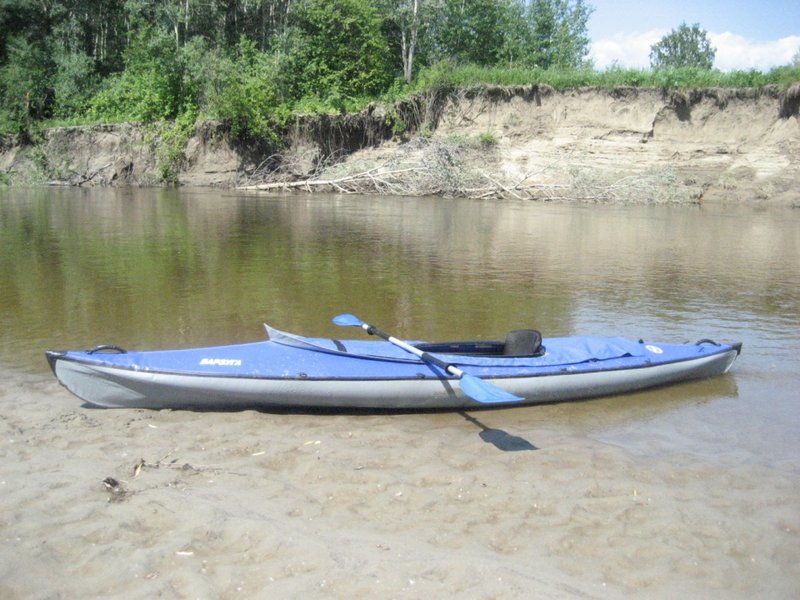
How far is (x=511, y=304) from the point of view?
9.55m

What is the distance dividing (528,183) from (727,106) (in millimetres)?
8705

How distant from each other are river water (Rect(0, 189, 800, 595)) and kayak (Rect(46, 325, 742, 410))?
0.25 meters

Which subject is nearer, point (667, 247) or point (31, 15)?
point (667, 247)

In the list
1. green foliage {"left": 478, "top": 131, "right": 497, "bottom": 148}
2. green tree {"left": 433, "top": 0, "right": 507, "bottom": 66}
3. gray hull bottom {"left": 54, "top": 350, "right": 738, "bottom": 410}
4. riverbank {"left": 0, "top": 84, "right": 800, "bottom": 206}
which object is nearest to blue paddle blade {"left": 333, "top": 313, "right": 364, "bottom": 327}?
gray hull bottom {"left": 54, "top": 350, "right": 738, "bottom": 410}

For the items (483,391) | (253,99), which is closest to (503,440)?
(483,391)

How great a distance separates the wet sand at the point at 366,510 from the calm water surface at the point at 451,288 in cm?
70

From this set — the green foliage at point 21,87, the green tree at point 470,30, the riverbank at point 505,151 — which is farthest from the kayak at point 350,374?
the green tree at point 470,30

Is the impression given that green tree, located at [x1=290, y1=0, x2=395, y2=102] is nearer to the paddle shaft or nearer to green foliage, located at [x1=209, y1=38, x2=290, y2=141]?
green foliage, located at [x1=209, y1=38, x2=290, y2=141]

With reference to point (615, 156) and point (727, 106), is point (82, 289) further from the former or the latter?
point (727, 106)

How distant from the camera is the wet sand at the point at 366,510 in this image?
11.0 ft

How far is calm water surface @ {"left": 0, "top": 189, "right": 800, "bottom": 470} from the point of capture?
6.28 m

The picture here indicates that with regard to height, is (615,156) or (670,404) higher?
(615,156)

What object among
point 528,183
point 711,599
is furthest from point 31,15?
point 711,599

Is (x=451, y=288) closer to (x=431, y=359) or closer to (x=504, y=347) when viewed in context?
(x=504, y=347)
